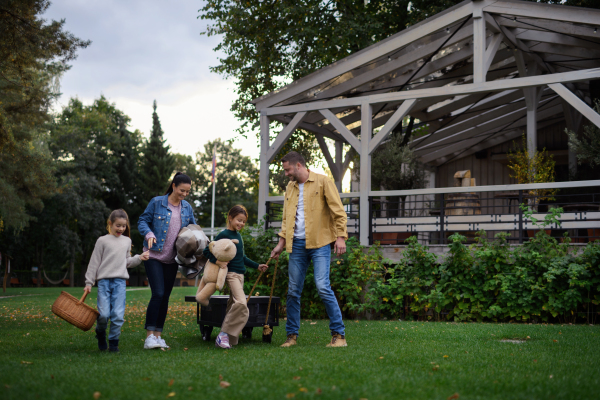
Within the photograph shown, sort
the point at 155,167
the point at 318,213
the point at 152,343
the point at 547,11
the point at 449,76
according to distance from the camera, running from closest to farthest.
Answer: the point at 152,343
the point at 318,213
the point at 547,11
the point at 449,76
the point at 155,167

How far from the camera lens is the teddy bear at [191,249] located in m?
5.83

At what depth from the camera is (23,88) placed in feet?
46.2

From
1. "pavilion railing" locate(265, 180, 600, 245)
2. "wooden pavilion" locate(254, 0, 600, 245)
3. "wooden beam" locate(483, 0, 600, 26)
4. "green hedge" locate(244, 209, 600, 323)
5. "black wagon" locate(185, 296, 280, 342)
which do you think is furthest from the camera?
"wooden pavilion" locate(254, 0, 600, 245)

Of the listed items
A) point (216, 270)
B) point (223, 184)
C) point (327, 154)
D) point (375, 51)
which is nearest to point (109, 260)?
point (216, 270)

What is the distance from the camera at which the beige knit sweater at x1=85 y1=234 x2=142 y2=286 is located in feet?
18.2

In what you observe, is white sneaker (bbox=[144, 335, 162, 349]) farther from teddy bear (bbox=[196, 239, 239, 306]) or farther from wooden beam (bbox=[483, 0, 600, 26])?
wooden beam (bbox=[483, 0, 600, 26])

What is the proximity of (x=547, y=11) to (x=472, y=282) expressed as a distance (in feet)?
15.9

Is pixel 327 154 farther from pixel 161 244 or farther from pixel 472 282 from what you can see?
pixel 161 244

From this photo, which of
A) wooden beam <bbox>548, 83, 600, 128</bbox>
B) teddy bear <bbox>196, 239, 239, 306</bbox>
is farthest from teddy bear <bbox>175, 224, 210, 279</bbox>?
wooden beam <bbox>548, 83, 600, 128</bbox>

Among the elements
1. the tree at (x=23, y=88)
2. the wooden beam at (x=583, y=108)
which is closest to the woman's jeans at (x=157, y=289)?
the tree at (x=23, y=88)

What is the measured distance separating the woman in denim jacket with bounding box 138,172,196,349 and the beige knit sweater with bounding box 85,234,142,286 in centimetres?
21

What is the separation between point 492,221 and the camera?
10.1 meters

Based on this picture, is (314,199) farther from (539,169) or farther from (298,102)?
(539,169)

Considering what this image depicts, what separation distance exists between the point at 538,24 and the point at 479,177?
23.9 ft
